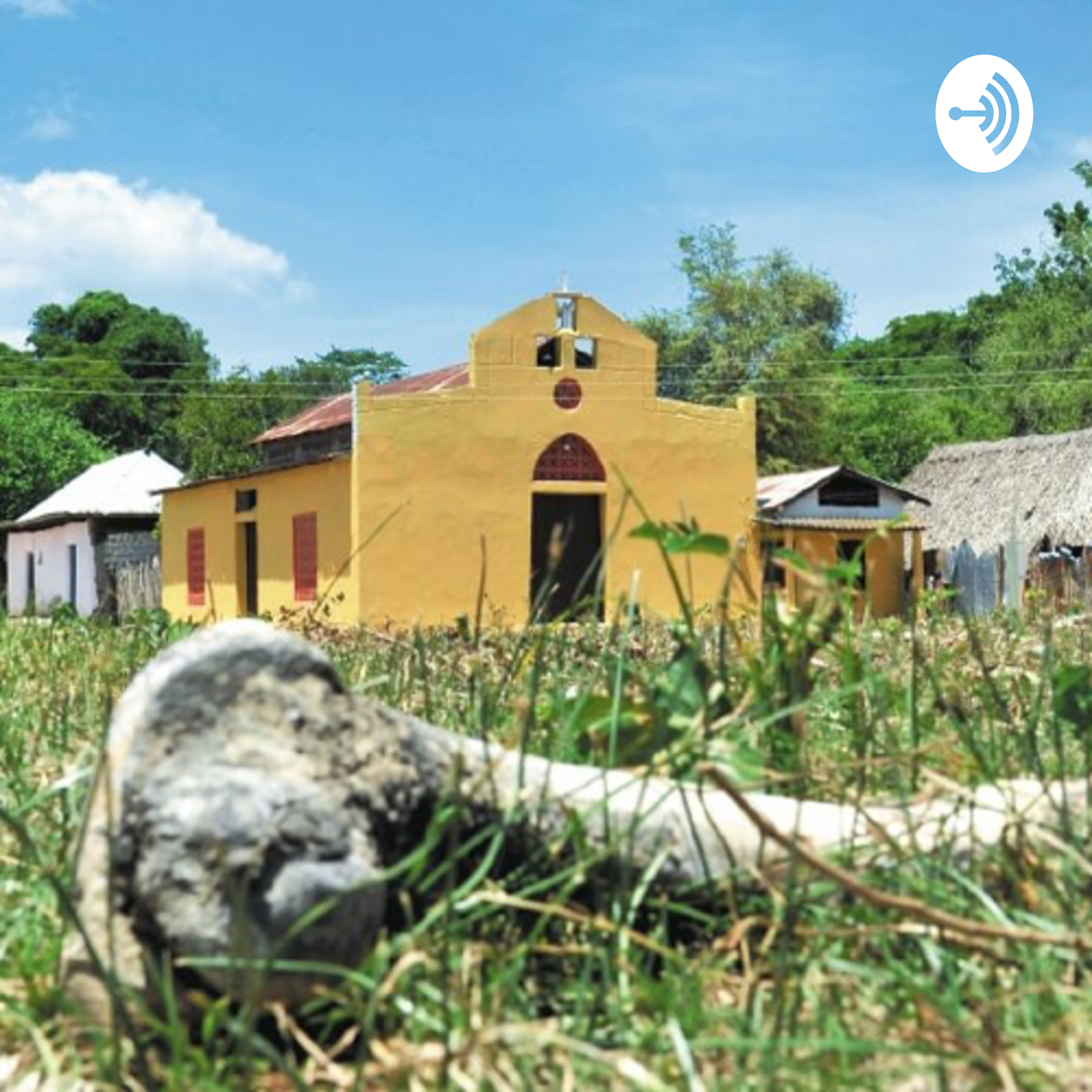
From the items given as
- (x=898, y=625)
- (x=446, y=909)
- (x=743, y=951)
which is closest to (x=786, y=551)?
(x=743, y=951)

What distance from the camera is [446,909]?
2.05 meters

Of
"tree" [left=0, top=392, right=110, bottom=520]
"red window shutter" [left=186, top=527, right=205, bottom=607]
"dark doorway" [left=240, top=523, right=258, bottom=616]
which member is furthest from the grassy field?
"tree" [left=0, top=392, right=110, bottom=520]

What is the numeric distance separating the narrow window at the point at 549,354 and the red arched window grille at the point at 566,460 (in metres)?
1.00

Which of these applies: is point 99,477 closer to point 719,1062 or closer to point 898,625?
point 898,625

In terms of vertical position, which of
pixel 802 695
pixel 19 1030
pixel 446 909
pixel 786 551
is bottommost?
pixel 19 1030

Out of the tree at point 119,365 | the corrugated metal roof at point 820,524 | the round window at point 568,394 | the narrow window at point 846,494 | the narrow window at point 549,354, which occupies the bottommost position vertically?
the corrugated metal roof at point 820,524

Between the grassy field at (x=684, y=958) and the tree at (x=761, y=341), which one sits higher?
the tree at (x=761, y=341)

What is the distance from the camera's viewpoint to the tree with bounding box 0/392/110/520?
43438mm

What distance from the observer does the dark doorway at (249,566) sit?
28.1m

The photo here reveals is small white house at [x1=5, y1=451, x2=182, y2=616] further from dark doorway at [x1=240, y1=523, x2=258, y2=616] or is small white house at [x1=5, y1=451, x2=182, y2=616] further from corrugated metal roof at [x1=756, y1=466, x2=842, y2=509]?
corrugated metal roof at [x1=756, y1=466, x2=842, y2=509]

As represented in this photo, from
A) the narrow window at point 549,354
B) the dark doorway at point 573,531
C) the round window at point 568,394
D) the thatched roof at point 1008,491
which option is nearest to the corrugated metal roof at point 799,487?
the thatched roof at point 1008,491

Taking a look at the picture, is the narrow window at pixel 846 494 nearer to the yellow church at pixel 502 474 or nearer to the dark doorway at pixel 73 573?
the yellow church at pixel 502 474

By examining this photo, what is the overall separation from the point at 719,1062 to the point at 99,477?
123 feet

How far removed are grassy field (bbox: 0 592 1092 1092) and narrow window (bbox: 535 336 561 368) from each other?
22316 mm
